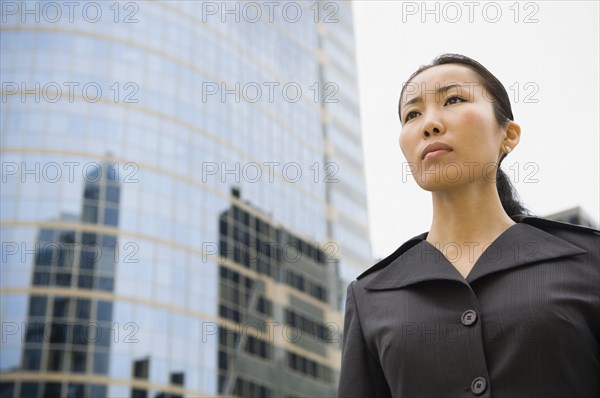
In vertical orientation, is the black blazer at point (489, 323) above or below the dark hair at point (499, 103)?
below

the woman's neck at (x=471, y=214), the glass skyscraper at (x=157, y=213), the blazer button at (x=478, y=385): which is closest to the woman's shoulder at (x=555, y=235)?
the woman's neck at (x=471, y=214)

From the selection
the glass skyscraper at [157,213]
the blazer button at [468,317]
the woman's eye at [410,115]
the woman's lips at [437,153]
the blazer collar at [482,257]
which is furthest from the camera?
the glass skyscraper at [157,213]

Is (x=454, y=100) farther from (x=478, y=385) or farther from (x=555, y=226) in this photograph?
(x=478, y=385)

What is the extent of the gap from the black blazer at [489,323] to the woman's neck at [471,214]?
8 centimetres

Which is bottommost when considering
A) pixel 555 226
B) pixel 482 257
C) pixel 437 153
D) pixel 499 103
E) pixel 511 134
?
pixel 482 257

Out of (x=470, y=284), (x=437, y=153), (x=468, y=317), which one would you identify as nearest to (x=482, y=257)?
(x=470, y=284)

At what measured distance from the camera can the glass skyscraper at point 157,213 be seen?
4809 cm

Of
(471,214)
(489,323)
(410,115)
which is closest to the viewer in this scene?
(489,323)

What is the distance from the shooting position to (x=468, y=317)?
2900 millimetres

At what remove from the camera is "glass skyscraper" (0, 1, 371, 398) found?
48.1 meters

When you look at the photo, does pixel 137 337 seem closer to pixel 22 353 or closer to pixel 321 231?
pixel 22 353

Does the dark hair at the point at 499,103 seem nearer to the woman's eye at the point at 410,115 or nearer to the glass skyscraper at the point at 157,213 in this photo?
the woman's eye at the point at 410,115

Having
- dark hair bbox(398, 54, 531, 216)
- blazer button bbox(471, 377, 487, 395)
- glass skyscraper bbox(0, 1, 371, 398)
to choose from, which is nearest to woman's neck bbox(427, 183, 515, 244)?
dark hair bbox(398, 54, 531, 216)

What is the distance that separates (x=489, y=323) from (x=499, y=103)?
954mm
